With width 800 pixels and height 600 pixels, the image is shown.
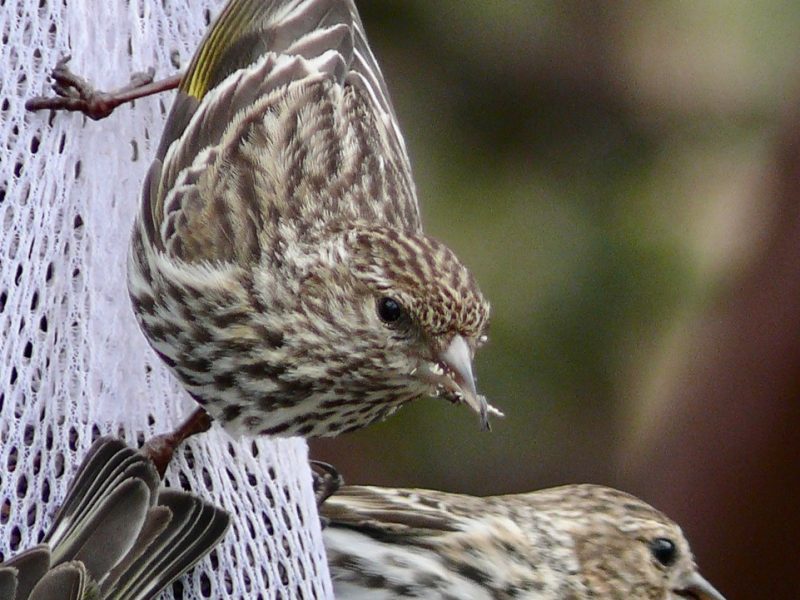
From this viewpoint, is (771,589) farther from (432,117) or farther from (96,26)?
(432,117)

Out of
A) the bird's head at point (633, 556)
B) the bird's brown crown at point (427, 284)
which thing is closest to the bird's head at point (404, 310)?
the bird's brown crown at point (427, 284)

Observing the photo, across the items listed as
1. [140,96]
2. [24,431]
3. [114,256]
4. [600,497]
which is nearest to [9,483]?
[24,431]

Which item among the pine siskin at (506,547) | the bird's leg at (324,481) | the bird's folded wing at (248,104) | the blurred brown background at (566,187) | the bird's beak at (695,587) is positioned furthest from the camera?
the blurred brown background at (566,187)

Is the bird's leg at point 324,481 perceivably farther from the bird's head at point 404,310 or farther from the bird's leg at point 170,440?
the bird's head at point 404,310

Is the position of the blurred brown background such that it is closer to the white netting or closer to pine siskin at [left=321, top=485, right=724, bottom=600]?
pine siskin at [left=321, top=485, right=724, bottom=600]

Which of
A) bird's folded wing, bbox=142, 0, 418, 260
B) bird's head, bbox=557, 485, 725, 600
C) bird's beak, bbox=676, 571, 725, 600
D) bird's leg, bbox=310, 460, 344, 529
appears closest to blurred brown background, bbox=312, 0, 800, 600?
bird's head, bbox=557, 485, 725, 600

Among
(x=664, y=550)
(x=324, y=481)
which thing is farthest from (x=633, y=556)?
(x=324, y=481)
